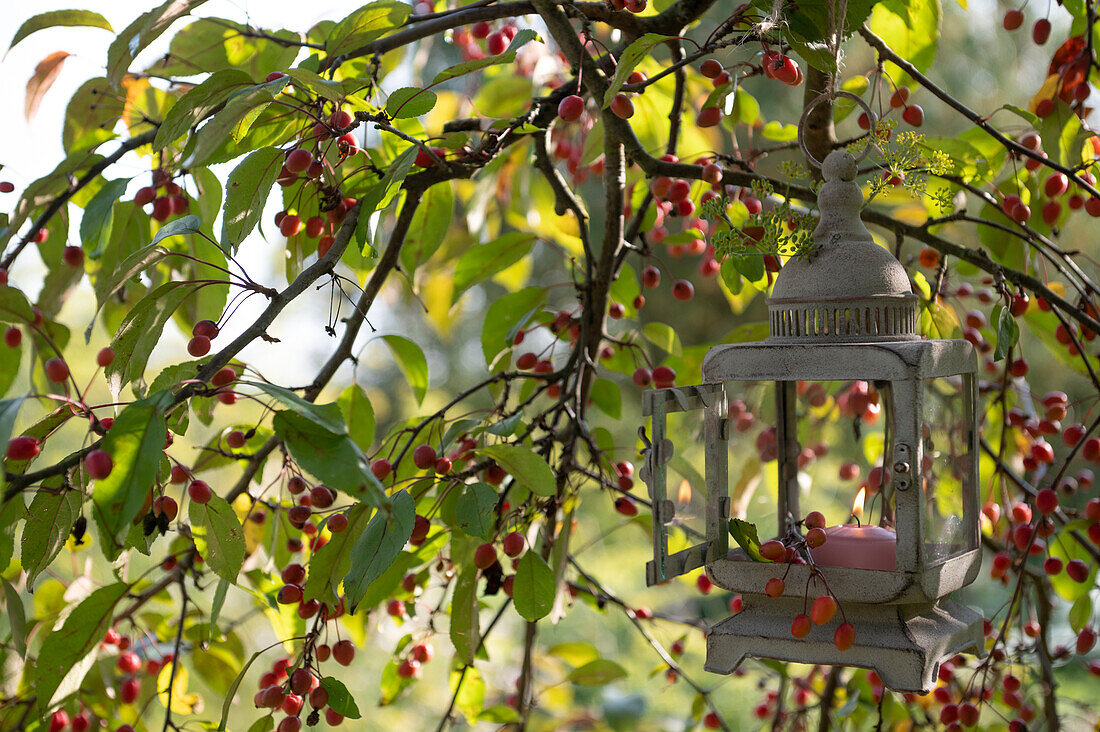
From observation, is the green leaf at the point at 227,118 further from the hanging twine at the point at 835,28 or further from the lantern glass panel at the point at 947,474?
the lantern glass panel at the point at 947,474

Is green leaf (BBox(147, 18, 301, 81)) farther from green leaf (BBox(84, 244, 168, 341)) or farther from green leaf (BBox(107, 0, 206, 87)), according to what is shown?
green leaf (BBox(84, 244, 168, 341))

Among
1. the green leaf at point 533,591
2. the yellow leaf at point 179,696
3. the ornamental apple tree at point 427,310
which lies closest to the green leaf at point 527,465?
the ornamental apple tree at point 427,310

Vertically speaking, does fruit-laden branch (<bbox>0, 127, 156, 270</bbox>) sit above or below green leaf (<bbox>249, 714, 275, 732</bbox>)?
above

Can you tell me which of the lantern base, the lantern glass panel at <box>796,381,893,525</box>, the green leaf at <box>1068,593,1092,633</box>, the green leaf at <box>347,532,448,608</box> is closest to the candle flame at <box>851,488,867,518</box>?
the lantern glass panel at <box>796,381,893,525</box>

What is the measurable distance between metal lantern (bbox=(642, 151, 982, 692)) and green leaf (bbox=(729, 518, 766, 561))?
0.02 m

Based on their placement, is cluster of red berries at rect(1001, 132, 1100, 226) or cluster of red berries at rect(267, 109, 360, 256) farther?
cluster of red berries at rect(1001, 132, 1100, 226)

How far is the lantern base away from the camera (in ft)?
2.04

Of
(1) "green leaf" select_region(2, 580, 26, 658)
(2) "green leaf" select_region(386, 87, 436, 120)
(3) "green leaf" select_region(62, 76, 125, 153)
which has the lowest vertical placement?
(1) "green leaf" select_region(2, 580, 26, 658)

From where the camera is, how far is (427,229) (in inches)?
39.6

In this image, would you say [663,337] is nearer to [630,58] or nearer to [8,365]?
[630,58]

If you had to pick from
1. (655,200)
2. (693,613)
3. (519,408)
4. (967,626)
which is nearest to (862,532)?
(967,626)

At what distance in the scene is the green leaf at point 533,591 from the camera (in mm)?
768

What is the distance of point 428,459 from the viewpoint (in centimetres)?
79

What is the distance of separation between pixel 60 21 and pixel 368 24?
12.1 inches
